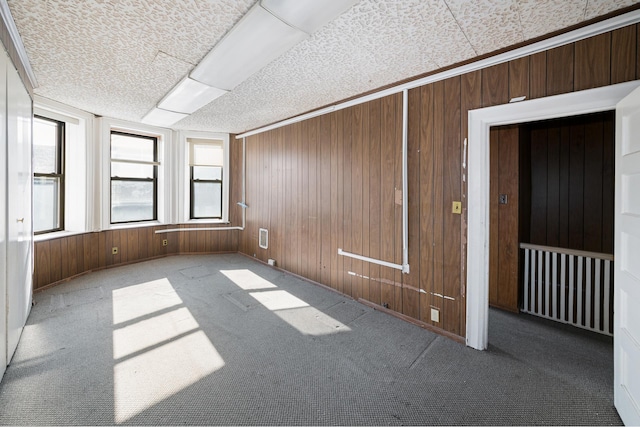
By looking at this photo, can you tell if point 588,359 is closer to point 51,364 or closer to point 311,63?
point 311,63

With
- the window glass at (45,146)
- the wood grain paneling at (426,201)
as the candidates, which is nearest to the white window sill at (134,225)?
the window glass at (45,146)

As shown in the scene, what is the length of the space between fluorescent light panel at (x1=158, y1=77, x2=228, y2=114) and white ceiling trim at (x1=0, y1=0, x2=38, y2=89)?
111cm

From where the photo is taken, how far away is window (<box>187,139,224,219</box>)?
525cm

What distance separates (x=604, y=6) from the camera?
1.59 metres

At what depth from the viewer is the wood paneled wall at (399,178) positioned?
1.90 meters

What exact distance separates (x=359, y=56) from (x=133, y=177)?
439cm

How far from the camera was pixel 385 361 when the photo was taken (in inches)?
81.0

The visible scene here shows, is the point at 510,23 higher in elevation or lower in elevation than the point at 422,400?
higher

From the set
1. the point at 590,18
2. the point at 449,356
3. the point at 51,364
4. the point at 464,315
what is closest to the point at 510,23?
the point at 590,18

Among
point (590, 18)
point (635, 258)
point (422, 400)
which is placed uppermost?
point (590, 18)

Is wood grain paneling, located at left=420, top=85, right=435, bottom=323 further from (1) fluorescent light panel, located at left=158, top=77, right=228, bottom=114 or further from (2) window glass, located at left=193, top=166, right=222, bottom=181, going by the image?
(2) window glass, located at left=193, top=166, right=222, bottom=181

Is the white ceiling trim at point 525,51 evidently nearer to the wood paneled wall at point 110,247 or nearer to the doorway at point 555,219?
the doorway at point 555,219

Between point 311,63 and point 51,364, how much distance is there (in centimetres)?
302

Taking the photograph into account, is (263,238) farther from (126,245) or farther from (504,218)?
(504,218)
